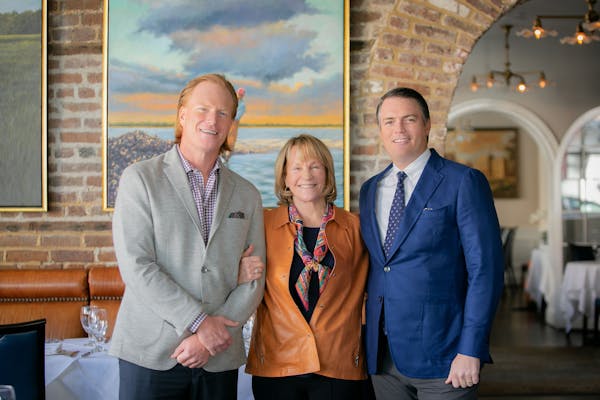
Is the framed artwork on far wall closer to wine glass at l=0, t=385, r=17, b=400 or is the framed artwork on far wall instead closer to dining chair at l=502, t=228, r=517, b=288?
dining chair at l=502, t=228, r=517, b=288

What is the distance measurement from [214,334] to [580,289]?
20.6 feet

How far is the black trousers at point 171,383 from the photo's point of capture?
2055 millimetres

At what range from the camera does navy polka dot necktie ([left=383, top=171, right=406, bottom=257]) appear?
7.53ft

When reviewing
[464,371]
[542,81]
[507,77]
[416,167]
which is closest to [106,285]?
[416,167]

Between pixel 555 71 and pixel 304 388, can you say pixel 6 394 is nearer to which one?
pixel 304 388

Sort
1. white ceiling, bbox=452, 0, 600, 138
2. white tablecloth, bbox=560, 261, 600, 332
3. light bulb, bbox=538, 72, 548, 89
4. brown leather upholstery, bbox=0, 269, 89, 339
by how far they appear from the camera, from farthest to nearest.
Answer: white ceiling, bbox=452, 0, 600, 138
light bulb, bbox=538, 72, 548, 89
white tablecloth, bbox=560, 261, 600, 332
brown leather upholstery, bbox=0, 269, 89, 339

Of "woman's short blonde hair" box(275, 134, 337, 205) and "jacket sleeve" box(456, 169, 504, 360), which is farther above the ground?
"woman's short blonde hair" box(275, 134, 337, 205)

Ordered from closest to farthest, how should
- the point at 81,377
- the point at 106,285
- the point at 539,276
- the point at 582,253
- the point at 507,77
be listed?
the point at 81,377
the point at 106,285
the point at 582,253
the point at 507,77
the point at 539,276

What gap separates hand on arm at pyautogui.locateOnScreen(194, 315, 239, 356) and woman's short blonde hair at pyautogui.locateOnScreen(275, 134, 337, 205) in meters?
0.64

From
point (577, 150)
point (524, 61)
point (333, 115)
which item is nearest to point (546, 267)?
point (577, 150)

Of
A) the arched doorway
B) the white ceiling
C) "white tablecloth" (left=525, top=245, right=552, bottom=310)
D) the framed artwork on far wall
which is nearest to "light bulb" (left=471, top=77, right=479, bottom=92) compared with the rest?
the white ceiling

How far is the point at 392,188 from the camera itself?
242cm

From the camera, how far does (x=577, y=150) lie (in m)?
8.01

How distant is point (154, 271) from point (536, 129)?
8.05m
